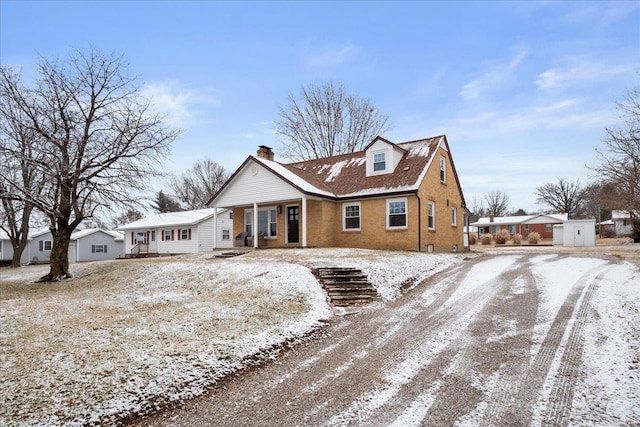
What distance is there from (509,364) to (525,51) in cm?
1176

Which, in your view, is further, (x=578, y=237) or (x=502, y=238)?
(x=502, y=238)

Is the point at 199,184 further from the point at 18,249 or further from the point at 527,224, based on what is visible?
the point at 527,224

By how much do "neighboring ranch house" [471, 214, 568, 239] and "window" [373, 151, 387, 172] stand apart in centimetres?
3800

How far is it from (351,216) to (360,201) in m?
0.98

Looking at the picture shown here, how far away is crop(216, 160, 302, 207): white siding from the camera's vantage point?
64.6ft

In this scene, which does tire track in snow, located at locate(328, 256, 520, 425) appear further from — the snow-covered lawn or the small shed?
the small shed

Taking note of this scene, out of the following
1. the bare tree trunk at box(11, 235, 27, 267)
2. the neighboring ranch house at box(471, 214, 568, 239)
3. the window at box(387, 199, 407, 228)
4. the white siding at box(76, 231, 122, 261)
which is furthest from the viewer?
the neighboring ranch house at box(471, 214, 568, 239)

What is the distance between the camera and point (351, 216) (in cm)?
2011

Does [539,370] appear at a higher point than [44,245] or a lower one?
lower

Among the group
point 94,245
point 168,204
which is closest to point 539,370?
point 94,245

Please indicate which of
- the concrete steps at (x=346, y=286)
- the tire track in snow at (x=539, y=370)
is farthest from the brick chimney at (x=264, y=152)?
the tire track in snow at (x=539, y=370)

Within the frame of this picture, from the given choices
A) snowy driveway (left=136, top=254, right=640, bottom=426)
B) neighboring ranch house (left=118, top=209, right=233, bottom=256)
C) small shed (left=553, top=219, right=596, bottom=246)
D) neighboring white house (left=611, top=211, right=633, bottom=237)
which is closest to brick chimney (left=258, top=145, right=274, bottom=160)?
neighboring ranch house (left=118, top=209, right=233, bottom=256)

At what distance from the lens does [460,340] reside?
20.5 ft

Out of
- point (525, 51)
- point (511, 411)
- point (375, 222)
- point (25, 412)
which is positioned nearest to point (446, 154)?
point (375, 222)
